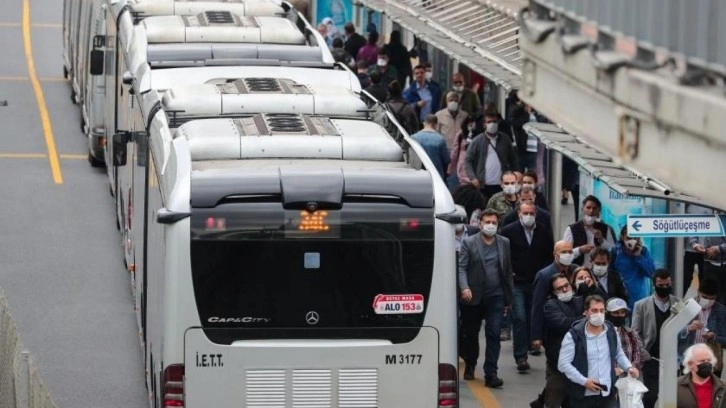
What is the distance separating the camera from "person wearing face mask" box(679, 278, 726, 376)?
17672mm

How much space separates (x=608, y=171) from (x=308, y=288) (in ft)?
13.0

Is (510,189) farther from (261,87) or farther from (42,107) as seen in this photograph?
(42,107)

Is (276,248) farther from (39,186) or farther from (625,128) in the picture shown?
(39,186)

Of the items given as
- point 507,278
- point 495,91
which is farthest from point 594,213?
point 495,91

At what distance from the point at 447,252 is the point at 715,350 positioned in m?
3.53

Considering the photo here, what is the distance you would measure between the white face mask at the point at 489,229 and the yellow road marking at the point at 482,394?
1.42 meters

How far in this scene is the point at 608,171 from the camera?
17.7 meters

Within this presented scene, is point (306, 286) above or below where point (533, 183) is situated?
above


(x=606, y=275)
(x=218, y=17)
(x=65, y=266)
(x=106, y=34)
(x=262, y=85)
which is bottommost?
(x=65, y=266)

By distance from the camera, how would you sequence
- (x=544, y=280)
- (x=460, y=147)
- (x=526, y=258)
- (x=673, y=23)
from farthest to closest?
(x=460, y=147) < (x=526, y=258) < (x=544, y=280) < (x=673, y=23)

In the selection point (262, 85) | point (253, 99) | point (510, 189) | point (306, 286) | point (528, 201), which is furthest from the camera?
point (510, 189)

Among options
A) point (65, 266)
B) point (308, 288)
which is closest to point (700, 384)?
point (308, 288)

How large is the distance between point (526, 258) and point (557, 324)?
285 cm

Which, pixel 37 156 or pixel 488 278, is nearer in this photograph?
pixel 488 278
